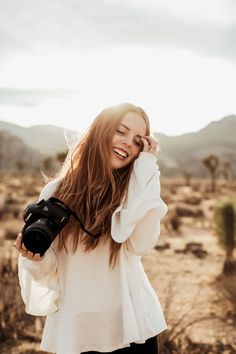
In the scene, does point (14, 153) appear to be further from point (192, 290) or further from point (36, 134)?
point (192, 290)

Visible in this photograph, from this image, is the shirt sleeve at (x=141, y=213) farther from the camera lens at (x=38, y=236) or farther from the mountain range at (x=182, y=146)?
the mountain range at (x=182, y=146)

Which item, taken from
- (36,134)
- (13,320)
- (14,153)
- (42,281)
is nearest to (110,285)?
(42,281)

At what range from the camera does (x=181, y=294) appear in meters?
7.10

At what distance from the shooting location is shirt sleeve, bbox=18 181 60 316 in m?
2.24

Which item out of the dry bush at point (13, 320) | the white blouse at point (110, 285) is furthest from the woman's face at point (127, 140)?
the dry bush at point (13, 320)

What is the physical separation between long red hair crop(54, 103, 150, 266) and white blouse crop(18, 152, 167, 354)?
66 millimetres

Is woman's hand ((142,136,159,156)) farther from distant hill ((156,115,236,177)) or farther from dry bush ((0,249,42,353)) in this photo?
distant hill ((156,115,236,177))

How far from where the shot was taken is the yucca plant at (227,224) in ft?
29.0

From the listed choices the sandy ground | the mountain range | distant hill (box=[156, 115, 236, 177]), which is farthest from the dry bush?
distant hill (box=[156, 115, 236, 177])

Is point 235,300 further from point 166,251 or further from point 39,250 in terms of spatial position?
point 39,250

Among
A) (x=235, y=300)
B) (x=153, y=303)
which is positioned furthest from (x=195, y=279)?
(x=153, y=303)

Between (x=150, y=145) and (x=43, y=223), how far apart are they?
0.67 metres

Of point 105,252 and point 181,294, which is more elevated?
point 105,252

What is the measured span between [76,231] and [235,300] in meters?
4.95
